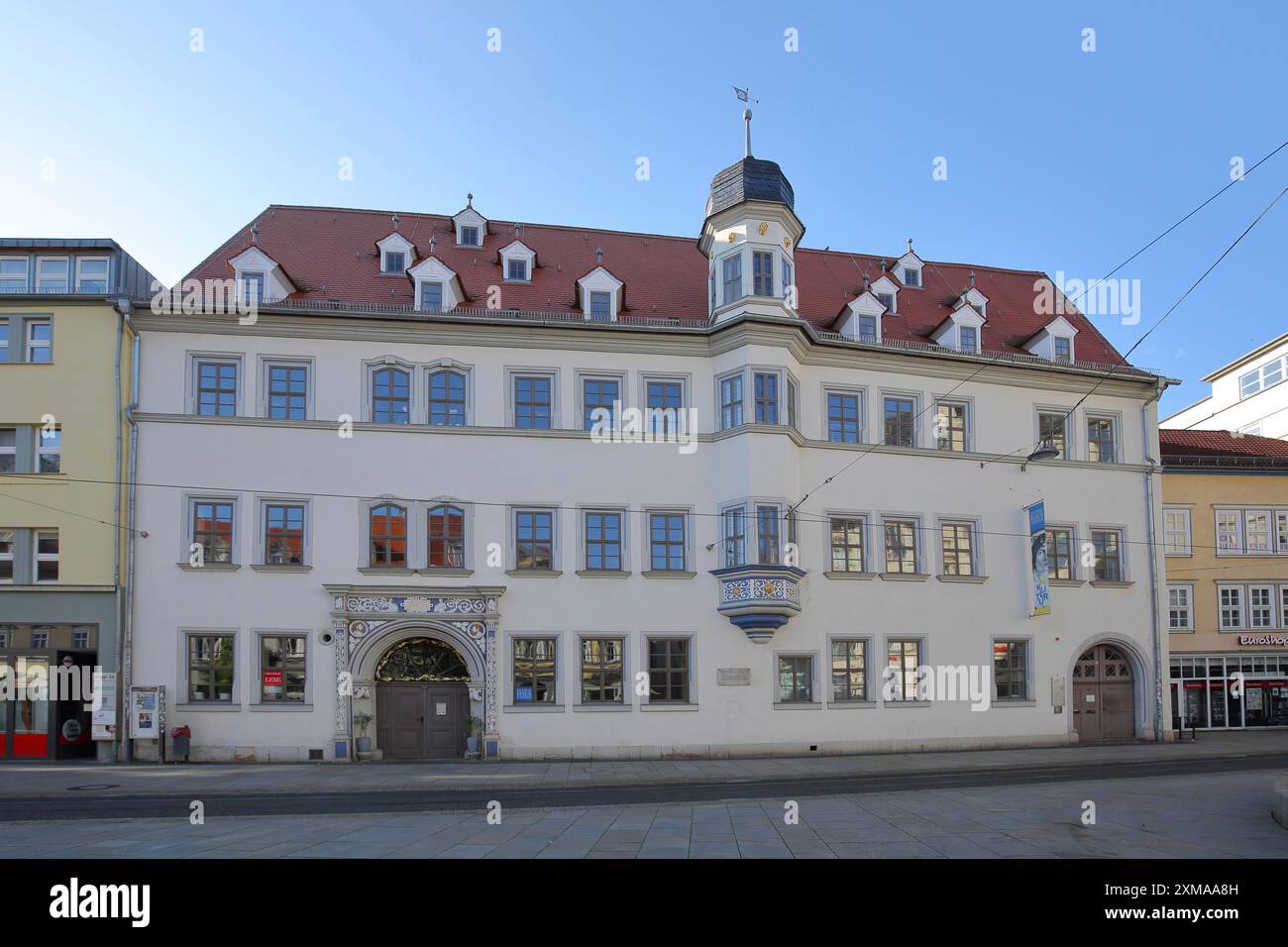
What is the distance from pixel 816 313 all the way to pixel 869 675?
12.0 metres

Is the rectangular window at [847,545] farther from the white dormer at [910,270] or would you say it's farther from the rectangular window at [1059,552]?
the white dormer at [910,270]

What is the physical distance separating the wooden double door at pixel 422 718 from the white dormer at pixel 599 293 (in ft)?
39.2

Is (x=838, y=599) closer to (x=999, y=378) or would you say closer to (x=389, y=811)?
(x=999, y=378)

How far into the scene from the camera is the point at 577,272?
36.6 m

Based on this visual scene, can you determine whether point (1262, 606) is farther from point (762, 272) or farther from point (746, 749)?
point (762, 272)

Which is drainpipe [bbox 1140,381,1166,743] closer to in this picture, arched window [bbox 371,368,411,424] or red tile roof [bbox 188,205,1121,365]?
red tile roof [bbox 188,205,1121,365]

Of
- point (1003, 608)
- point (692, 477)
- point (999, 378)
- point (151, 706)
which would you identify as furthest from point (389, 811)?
point (999, 378)

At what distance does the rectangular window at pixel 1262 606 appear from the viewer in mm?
42000

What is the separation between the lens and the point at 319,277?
34.3 m

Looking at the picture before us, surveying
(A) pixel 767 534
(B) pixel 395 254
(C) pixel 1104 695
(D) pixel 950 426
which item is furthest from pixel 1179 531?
(B) pixel 395 254

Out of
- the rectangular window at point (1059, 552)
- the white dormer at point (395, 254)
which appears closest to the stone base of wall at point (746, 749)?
the rectangular window at point (1059, 552)

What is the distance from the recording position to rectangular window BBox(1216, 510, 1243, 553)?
42.1m

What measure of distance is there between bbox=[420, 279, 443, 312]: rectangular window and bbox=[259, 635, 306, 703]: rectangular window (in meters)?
10.3

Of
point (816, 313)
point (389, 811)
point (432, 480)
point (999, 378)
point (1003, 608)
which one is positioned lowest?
point (389, 811)
